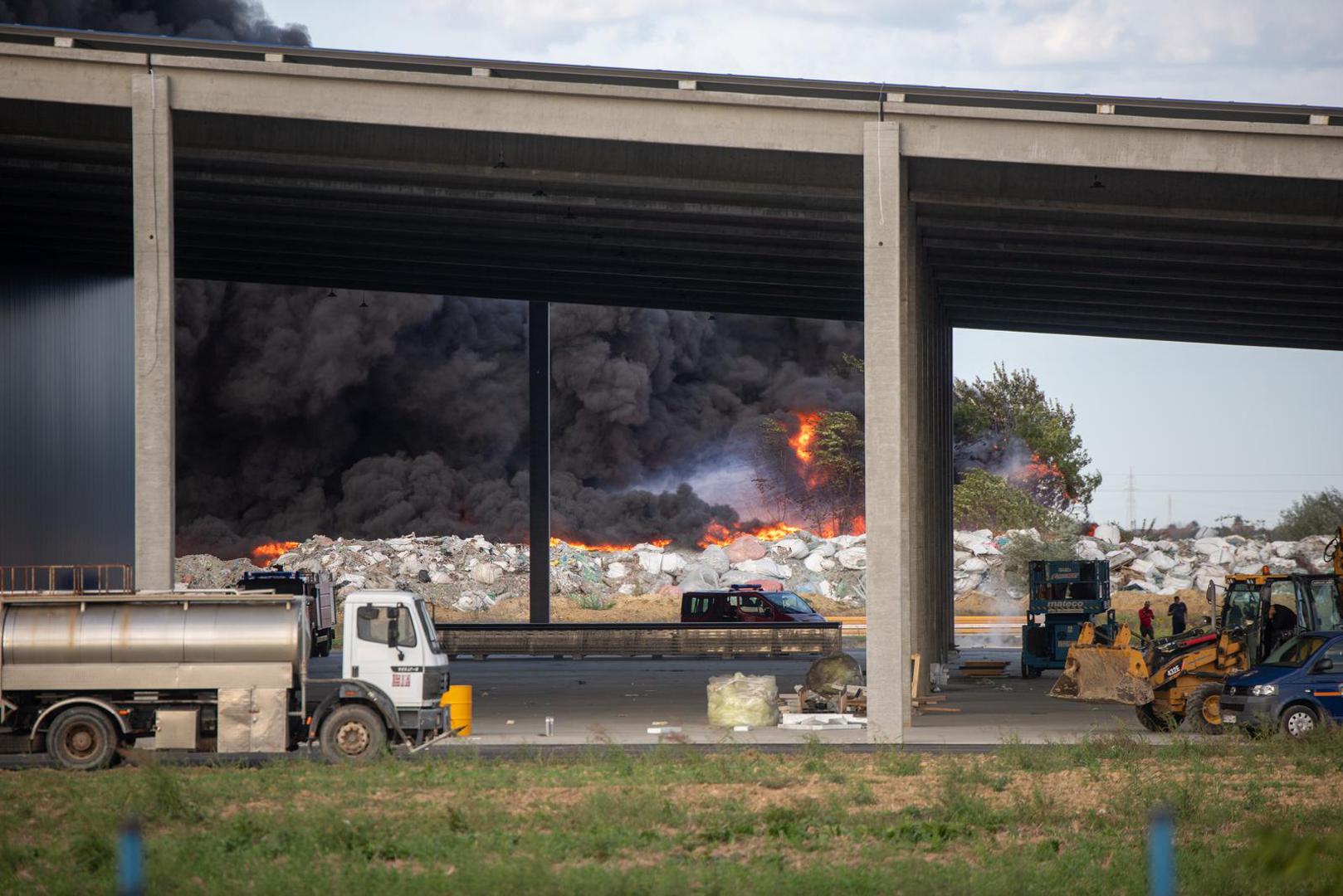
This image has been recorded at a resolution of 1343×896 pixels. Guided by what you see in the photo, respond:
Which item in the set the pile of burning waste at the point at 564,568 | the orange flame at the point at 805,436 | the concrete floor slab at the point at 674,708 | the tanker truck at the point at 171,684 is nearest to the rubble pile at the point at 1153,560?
the pile of burning waste at the point at 564,568

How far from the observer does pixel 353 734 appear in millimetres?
18062

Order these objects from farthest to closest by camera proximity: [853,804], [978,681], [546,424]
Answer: [546,424], [978,681], [853,804]

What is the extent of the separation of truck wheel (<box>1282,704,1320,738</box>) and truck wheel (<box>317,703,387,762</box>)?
12.6 m

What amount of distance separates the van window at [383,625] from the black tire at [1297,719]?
40.5 ft

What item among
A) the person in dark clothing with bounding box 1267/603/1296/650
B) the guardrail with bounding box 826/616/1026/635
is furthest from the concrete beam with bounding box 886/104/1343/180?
the guardrail with bounding box 826/616/1026/635

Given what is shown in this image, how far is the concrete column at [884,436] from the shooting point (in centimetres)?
2142

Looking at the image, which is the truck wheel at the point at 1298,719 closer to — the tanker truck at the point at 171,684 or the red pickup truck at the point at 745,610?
the tanker truck at the point at 171,684

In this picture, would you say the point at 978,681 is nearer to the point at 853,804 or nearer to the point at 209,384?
the point at 853,804

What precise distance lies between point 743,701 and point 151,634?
9.24 m

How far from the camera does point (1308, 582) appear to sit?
22.9 meters

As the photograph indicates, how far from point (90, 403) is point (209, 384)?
53138 millimetres

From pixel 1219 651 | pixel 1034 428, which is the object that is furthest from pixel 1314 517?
pixel 1219 651

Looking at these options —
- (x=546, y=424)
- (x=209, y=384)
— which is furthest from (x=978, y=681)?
(x=209, y=384)

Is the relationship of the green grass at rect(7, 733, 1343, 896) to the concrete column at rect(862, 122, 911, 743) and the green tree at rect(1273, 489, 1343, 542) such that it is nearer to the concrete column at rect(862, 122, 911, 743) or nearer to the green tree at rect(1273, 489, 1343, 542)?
the concrete column at rect(862, 122, 911, 743)
